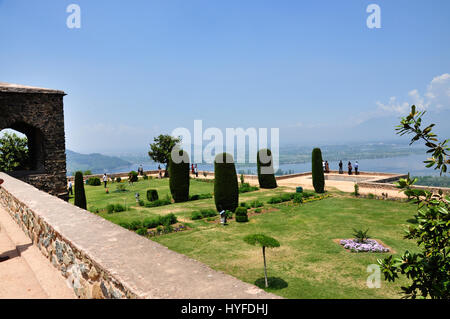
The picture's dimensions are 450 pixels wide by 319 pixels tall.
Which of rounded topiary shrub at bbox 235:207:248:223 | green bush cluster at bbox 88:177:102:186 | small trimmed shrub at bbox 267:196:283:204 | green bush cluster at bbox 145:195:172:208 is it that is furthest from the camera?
green bush cluster at bbox 88:177:102:186

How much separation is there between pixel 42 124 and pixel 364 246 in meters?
19.4

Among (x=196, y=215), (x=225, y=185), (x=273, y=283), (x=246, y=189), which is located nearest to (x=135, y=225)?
(x=196, y=215)

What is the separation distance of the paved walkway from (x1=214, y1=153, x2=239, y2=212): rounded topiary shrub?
1443 cm

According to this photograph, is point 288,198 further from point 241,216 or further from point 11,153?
point 11,153

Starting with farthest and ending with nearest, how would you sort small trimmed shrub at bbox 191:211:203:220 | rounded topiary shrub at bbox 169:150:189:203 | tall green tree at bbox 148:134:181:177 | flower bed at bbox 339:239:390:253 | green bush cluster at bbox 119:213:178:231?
tall green tree at bbox 148:134:181:177 < rounded topiary shrub at bbox 169:150:189:203 < small trimmed shrub at bbox 191:211:203:220 < green bush cluster at bbox 119:213:178:231 < flower bed at bbox 339:239:390:253

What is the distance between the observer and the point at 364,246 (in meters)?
12.2

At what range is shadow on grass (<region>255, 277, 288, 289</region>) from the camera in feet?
30.4

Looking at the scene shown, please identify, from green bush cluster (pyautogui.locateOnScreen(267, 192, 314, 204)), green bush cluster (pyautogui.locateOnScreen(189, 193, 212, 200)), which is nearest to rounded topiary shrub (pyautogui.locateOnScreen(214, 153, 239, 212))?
green bush cluster (pyautogui.locateOnScreen(267, 192, 314, 204))

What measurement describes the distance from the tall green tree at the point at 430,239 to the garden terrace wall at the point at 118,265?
7.67 feet

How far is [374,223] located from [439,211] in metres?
13.9

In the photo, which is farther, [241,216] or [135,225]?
[241,216]

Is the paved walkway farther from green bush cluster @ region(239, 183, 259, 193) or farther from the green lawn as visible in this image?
green bush cluster @ region(239, 183, 259, 193)

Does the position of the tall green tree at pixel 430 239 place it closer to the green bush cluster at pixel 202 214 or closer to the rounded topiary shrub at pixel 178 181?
the green bush cluster at pixel 202 214
